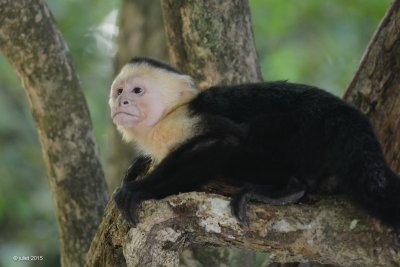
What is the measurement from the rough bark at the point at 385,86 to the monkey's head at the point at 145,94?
93 cm

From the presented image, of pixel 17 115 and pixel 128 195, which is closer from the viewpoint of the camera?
pixel 128 195

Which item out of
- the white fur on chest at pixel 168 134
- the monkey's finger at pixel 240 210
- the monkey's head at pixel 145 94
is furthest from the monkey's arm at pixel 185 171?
the monkey's head at pixel 145 94

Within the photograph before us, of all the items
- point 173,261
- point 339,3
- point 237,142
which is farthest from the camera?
point 339,3

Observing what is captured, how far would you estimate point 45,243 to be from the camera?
5762 mm

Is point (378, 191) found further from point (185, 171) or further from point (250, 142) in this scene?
point (185, 171)

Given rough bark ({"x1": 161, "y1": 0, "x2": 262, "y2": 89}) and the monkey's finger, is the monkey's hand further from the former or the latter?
rough bark ({"x1": 161, "y1": 0, "x2": 262, "y2": 89})

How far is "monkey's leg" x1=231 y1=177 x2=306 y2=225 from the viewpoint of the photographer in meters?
2.48

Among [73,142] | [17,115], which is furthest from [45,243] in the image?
[73,142]

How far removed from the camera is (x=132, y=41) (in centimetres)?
504

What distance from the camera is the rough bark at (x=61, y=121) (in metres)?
3.50

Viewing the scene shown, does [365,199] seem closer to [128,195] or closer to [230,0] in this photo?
[128,195]

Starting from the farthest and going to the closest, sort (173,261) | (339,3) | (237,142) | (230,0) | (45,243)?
(45,243) → (339,3) → (230,0) → (237,142) → (173,261)

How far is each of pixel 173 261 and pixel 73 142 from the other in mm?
1232

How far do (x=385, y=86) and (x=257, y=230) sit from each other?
1.31 metres
